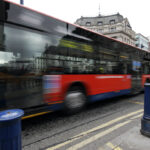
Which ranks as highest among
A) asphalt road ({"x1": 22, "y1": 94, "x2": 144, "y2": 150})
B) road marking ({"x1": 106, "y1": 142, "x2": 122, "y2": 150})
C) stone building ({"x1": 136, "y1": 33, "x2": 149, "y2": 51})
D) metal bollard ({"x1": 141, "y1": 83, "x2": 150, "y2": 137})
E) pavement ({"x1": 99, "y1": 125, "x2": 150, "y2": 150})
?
stone building ({"x1": 136, "y1": 33, "x2": 149, "y2": 51})

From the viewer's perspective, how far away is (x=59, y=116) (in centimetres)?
425

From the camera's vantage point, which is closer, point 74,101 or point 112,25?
point 74,101

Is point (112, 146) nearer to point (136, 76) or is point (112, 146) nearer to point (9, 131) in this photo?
point (9, 131)

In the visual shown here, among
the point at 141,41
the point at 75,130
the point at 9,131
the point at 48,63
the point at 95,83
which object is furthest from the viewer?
the point at 141,41

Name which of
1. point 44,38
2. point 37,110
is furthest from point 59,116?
point 44,38

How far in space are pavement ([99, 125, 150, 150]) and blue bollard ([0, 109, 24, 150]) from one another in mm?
1696

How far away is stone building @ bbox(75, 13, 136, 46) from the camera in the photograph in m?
51.4

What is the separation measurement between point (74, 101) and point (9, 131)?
114 inches

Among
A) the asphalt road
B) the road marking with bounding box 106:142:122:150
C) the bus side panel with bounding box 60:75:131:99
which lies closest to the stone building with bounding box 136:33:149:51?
the bus side panel with bounding box 60:75:131:99

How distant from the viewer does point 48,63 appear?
351cm

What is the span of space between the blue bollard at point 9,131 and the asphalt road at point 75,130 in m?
1.16

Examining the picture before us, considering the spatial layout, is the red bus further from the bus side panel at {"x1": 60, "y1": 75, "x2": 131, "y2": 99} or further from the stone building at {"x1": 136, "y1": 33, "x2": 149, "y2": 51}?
the stone building at {"x1": 136, "y1": 33, "x2": 149, "y2": 51}

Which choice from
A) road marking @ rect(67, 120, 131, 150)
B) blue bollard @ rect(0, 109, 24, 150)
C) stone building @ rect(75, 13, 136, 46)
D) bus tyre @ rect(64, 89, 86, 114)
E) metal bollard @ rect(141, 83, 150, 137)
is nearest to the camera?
blue bollard @ rect(0, 109, 24, 150)

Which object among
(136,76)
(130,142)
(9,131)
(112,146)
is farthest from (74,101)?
(136,76)
